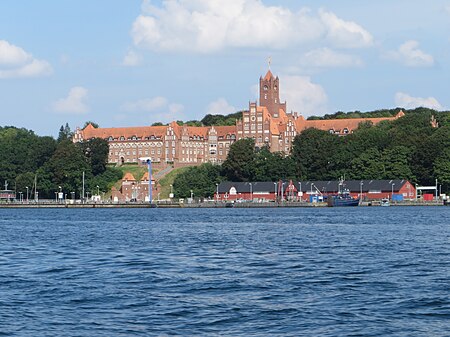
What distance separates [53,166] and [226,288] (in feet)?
447

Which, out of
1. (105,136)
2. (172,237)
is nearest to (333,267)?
(172,237)

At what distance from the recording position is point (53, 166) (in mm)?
162625

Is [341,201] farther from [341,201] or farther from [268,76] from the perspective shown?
[268,76]

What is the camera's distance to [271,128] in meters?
184

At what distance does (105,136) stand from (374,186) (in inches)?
2947

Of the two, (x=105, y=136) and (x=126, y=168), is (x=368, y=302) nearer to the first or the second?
(x=126, y=168)

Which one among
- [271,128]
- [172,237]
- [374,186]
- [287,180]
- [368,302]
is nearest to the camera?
[368,302]

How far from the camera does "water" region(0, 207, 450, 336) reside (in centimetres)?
2388

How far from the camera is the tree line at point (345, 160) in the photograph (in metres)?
143

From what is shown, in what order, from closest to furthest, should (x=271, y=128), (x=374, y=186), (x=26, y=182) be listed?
(x=374, y=186) → (x=26, y=182) → (x=271, y=128)

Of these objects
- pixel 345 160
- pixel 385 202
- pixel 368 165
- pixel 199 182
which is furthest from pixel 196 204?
pixel 368 165

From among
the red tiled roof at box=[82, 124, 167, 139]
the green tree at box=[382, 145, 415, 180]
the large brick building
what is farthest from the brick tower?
the green tree at box=[382, 145, 415, 180]

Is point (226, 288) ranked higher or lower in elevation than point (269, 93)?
lower

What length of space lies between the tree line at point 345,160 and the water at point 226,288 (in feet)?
311
